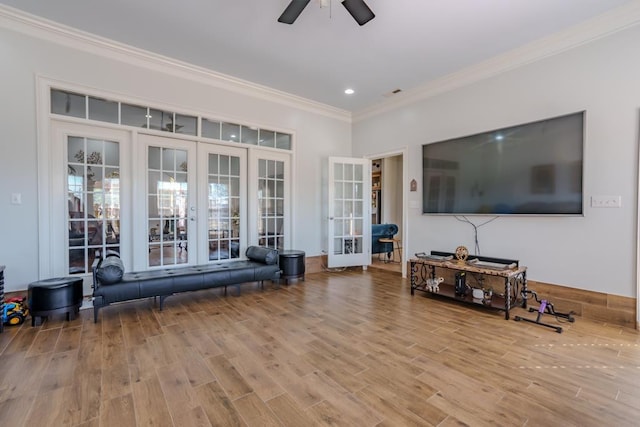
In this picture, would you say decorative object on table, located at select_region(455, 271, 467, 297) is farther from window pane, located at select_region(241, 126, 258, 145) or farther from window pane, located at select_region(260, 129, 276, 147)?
window pane, located at select_region(241, 126, 258, 145)

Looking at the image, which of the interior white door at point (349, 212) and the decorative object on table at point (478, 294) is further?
the interior white door at point (349, 212)

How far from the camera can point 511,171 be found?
11.9ft

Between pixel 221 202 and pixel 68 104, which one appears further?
pixel 221 202

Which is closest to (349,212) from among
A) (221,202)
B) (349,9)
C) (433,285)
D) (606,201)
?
(433,285)

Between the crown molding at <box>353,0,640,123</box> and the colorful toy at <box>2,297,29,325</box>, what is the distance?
18.7 feet

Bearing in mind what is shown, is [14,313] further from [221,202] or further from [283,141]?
[283,141]

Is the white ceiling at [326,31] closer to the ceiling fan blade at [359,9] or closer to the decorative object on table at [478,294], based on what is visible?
the ceiling fan blade at [359,9]

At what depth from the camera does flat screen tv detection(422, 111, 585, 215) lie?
320 cm

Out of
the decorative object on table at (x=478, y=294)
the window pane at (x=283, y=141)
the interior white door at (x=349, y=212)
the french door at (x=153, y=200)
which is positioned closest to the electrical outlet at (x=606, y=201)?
the decorative object on table at (x=478, y=294)

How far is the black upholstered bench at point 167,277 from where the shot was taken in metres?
3.06

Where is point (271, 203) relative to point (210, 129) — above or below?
below

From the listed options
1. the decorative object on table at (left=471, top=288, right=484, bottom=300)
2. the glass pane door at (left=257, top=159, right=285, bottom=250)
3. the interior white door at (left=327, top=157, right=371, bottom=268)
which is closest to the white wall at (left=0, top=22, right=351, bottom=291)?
the glass pane door at (left=257, top=159, right=285, bottom=250)

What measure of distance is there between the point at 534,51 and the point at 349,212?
3581 mm

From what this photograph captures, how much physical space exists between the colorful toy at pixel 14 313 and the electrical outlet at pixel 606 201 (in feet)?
19.7
